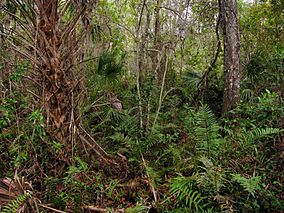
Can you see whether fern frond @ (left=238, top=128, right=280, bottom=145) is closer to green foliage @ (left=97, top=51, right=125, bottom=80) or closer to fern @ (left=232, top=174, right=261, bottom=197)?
fern @ (left=232, top=174, right=261, bottom=197)

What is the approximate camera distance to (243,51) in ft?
26.1

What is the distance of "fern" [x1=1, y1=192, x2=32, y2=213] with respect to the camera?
2445 mm

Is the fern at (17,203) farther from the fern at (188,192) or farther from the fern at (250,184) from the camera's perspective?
the fern at (250,184)

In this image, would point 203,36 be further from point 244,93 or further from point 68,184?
point 68,184

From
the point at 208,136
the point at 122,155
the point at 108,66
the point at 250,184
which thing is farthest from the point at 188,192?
the point at 108,66

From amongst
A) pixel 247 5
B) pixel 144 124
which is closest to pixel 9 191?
pixel 144 124

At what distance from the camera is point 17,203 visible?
2.53 metres

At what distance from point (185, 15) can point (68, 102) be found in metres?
6.29

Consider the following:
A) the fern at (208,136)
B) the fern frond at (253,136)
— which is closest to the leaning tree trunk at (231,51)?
the fern frond at (253,136)

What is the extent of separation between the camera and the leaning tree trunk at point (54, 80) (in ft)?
10.2

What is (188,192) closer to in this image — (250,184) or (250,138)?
(250,184)

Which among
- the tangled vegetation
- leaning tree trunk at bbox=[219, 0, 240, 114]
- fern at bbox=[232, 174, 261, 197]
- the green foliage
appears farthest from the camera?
leaning tree trunk at bbox=[219, 0, 240, 114]

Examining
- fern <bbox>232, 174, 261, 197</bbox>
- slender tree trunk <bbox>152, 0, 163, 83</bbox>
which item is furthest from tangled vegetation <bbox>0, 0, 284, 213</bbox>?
slender tree trunk <bbox>152, 0, 163, 83</bbox>

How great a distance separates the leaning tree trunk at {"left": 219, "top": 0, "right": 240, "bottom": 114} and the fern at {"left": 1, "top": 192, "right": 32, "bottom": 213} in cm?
369
